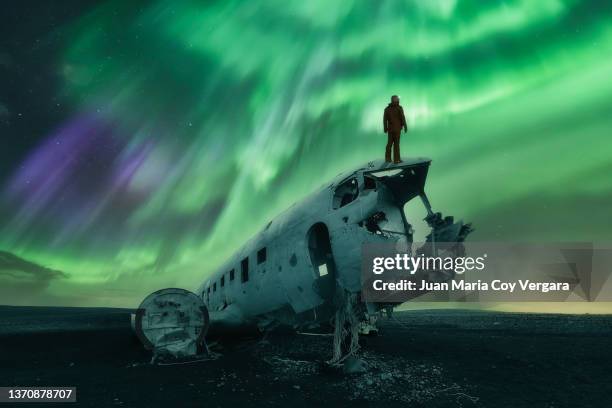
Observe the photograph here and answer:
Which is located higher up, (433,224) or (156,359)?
(433,224)

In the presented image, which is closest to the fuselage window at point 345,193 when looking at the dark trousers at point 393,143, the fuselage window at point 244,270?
the dark trousers at point 393,143

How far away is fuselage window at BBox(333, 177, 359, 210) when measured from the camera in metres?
10.8

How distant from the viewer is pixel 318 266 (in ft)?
36.3

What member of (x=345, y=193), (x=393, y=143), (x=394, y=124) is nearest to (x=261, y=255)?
(x=345, y=193)

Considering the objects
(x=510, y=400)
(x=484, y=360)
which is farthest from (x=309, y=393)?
(x=484, y=360)

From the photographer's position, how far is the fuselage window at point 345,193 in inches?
424

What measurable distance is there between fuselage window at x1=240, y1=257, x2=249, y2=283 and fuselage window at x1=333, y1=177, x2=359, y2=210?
5.51m

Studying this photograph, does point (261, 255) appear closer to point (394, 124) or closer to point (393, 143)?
point (393, 143)

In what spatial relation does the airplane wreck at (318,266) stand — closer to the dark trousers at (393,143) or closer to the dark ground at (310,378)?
the dark trousers at (393,143)

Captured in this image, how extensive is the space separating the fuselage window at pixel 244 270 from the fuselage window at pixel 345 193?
5.51 metres

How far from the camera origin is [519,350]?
19.6 meters

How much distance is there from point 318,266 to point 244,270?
496 centimetres

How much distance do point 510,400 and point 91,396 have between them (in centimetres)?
1060

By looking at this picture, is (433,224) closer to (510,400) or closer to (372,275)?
(372,275)
